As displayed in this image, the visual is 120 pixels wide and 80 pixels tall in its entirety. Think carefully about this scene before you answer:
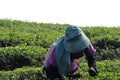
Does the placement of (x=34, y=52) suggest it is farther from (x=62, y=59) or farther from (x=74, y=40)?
(x=74, y=40)

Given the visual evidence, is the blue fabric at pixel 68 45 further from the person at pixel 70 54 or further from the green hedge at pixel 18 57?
the green hedge at pixel 18 57

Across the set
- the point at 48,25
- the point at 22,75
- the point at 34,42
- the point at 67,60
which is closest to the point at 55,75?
the point at 67,60

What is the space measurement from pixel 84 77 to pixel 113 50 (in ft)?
17.4

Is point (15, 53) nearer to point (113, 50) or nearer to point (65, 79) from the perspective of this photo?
point (113, 50)

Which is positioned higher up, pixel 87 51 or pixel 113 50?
pixel 87 51

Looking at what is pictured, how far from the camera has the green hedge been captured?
10789 mm

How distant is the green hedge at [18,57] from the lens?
1079 cm

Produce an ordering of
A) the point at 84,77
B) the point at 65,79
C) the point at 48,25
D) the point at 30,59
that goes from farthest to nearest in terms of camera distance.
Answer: the point at 48,25, the point at 30,59, the point at 84,77, the point at 65,79

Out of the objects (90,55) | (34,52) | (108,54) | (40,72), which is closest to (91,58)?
(90,55)

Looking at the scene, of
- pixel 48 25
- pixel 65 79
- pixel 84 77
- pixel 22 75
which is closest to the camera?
pixel 65 79

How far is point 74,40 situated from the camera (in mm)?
6836

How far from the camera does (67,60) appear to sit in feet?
22.9

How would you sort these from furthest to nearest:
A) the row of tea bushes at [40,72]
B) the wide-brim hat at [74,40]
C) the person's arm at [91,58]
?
the row of tea bushes at [40,72], the person's arm at [91,58], the wide-brim hat at [74,40]

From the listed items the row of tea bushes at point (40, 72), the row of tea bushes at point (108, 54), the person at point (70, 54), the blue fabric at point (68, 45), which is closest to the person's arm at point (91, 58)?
the person at point (70, 54)
